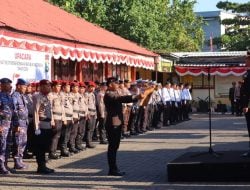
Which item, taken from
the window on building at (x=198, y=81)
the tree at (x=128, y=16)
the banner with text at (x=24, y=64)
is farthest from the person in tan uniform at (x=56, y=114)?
the window on building at (x=198, y=81)

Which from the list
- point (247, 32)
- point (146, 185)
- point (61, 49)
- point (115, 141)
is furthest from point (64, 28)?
point (247, 32)

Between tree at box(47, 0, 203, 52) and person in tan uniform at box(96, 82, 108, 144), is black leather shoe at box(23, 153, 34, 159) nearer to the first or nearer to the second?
person in tan uniform at box(96, 82, 108, 144)

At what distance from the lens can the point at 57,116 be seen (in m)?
14.7

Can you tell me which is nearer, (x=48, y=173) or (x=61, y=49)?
(x=48, y=173)

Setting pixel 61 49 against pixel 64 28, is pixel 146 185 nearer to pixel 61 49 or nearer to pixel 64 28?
pixel 61 49

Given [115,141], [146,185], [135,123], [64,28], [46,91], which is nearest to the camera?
[146,185]

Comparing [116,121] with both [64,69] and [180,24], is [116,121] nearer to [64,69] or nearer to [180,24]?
[64,69]

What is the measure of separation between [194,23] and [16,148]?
44771mm

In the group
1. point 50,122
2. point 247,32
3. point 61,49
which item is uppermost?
point 247,32

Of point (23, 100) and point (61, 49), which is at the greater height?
point (61, 49)

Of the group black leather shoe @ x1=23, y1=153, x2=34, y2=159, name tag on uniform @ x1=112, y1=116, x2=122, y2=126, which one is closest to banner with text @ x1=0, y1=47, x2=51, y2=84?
black leather shoe @ x1=23, y1=153, x2=34, y2=159

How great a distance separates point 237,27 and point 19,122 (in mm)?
44688

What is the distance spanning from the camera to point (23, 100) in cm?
1312

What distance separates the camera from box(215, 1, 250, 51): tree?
51656mm
